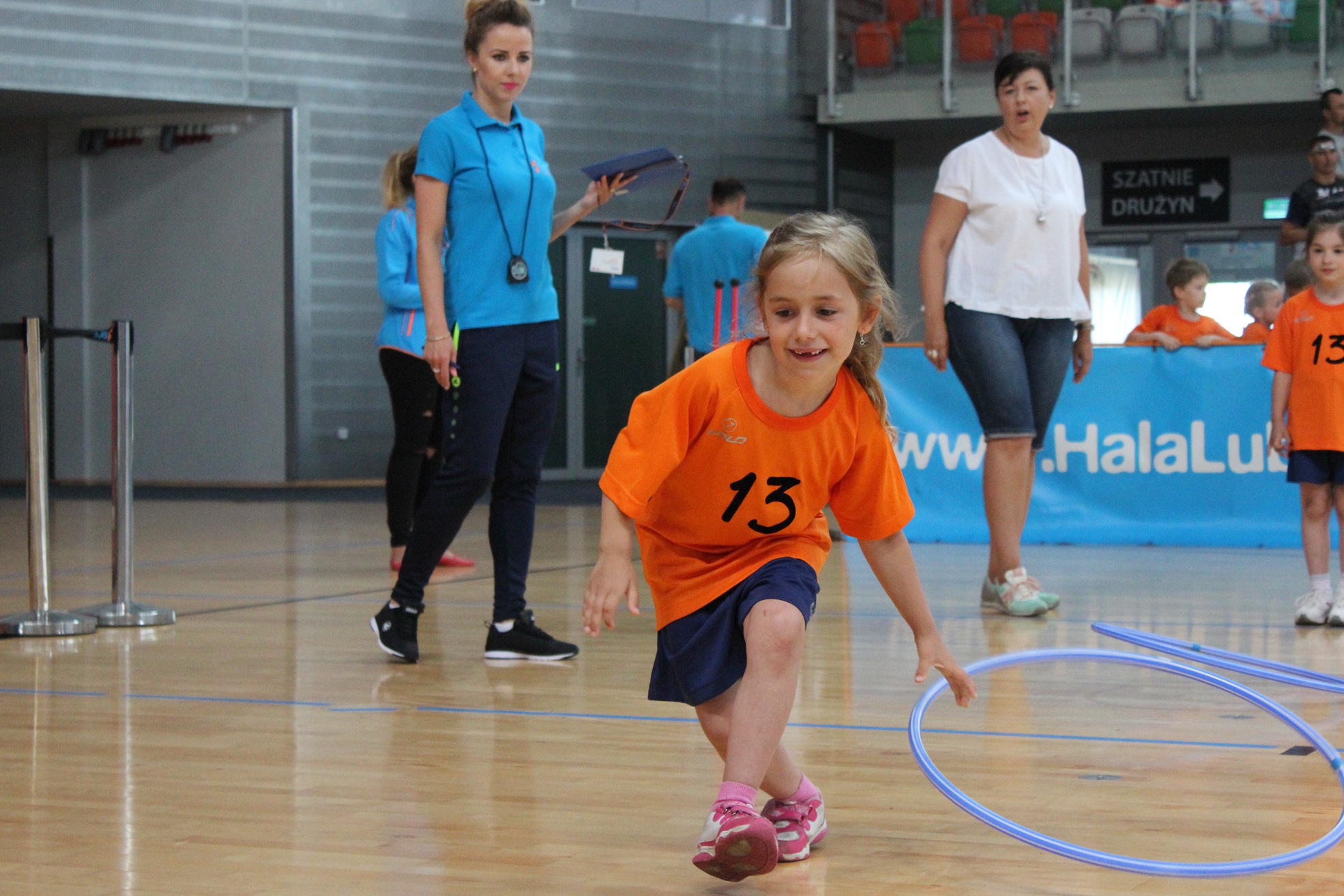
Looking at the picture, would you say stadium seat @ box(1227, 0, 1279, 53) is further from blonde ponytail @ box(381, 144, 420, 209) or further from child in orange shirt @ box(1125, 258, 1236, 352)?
blonde ponytail @ box(381, 144, 420, 209)

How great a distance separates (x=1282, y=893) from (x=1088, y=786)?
59 cm

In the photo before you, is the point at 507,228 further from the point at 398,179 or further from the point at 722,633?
the point at 398,179

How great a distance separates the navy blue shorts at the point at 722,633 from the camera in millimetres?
2162

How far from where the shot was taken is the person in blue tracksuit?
5957 mm

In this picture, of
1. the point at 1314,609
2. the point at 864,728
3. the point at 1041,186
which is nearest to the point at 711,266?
the point at 1041,186

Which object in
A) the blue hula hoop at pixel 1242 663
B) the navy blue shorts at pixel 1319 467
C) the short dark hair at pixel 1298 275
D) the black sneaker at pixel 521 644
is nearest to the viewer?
the blue hula hoop at pixel 1242 663

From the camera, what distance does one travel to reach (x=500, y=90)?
12.6 feet

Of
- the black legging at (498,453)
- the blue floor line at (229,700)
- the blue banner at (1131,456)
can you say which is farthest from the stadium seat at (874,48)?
the blue floor line at (229,700)

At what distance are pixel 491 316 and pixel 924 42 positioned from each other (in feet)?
38.6

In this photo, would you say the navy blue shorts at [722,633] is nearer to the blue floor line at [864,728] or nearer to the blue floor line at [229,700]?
the blue floor line at [864,728]

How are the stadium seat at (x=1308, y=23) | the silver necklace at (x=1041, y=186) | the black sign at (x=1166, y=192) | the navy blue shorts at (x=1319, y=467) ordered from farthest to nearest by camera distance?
1. the black sign at (x=1166, y=192)
2. the stadium seat at (x=1308, y=23)
3. the silver necklace at (x=1041, y=186)
4. the navy blue shorts at (x=1319, y=467)

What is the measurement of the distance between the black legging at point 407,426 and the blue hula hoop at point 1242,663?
3.27m

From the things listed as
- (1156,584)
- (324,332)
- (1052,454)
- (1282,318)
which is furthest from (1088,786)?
(324,332)

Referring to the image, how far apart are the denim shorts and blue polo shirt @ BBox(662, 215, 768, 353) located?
2760 mm
